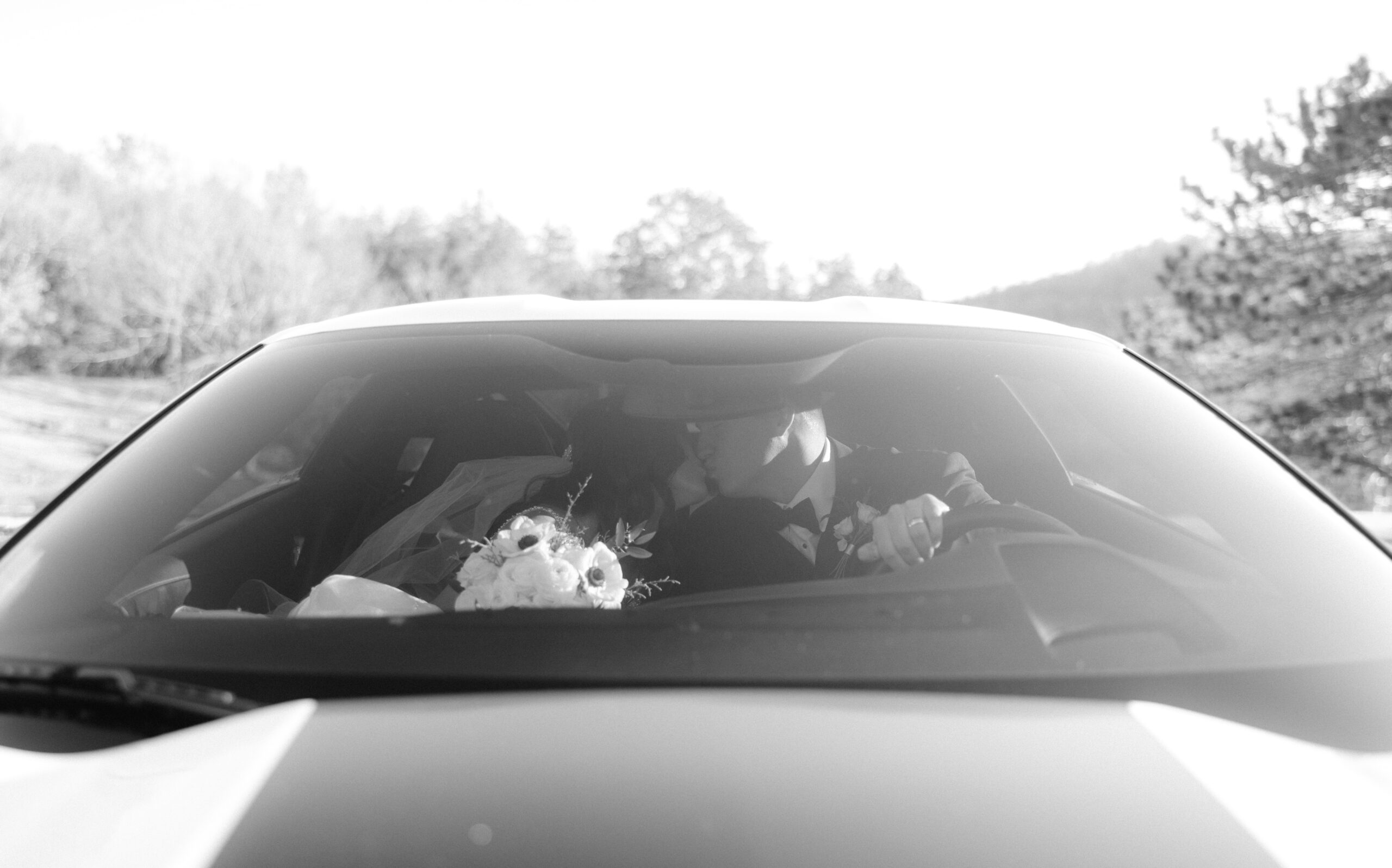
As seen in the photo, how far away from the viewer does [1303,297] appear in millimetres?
21203

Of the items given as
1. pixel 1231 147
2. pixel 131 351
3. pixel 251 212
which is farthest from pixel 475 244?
pixel 1231 147

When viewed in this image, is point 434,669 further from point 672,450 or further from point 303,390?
point 672,450

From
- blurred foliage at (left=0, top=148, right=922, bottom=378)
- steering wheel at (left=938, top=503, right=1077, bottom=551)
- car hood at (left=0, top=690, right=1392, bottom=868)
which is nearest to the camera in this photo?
car hood at (left=0, top=690, right=1392, bottom=868)

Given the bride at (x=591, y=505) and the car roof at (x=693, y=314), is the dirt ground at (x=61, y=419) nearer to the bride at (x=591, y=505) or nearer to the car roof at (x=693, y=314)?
the bride at (x=591, y=505)

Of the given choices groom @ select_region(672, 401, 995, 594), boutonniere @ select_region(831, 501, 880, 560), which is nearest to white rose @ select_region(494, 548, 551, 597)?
groom @ select_region(672, 401, 995, 594)

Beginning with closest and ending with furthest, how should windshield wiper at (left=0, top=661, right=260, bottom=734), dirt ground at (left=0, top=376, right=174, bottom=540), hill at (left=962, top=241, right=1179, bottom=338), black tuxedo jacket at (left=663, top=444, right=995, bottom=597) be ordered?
windshield wiper at (left=0, top=661, right=260, bottom=734) → black tuxedo jacket at (left=663, top=444, right=995, bottom=597) → dirt ground at (left=0, top=376, right=174, bottom=540) → hill at (left=962, top=241, right=1179, bottom=338)

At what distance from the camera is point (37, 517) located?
1523 millimetres

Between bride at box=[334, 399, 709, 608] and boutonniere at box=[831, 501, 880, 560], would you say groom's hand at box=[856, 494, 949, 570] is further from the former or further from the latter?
bride at box=[334, 399, 709, 608]

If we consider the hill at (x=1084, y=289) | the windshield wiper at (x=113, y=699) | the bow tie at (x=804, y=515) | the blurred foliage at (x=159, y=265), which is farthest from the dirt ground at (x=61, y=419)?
the hill at (x=1084, y=289)

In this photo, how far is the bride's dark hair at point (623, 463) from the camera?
2.07 metres

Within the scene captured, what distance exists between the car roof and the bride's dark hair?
0.20 m

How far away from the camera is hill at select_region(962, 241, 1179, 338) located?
11181 cm

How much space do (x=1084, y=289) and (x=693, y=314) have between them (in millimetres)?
125398


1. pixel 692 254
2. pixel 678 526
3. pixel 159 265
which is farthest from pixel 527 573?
pixel 692 254
